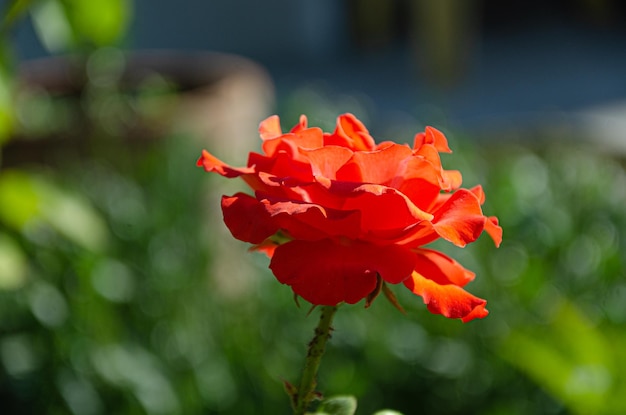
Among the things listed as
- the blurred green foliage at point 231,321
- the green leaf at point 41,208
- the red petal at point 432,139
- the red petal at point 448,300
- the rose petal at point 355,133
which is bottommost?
the blurred green foliage at point 231,321

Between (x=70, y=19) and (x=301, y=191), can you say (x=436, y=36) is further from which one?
(x=301, y=191)

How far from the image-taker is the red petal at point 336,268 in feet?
1.41

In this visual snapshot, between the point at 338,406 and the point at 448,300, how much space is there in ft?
0.29

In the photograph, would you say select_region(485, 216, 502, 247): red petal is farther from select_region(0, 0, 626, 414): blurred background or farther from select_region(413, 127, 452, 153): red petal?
select_region(0, 0, 626, 414): blurred background

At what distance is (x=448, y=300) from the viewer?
1.48ft

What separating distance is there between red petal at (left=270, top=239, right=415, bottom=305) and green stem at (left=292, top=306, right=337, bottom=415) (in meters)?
0.03

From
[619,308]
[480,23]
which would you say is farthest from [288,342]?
[480,23]

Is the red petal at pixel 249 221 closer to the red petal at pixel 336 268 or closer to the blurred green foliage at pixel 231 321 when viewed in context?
the red petal at pixel 336 268

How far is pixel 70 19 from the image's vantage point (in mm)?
1016

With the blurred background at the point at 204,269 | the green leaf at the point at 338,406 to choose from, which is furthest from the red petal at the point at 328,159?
the blurred background at the point at 204,269

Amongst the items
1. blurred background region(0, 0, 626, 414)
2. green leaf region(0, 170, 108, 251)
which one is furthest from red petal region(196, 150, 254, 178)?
green leaf region(0, 170, 108, 251)

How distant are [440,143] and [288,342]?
93 cm

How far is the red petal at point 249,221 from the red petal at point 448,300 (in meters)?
0.07

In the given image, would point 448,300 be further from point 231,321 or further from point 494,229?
point 231,321
